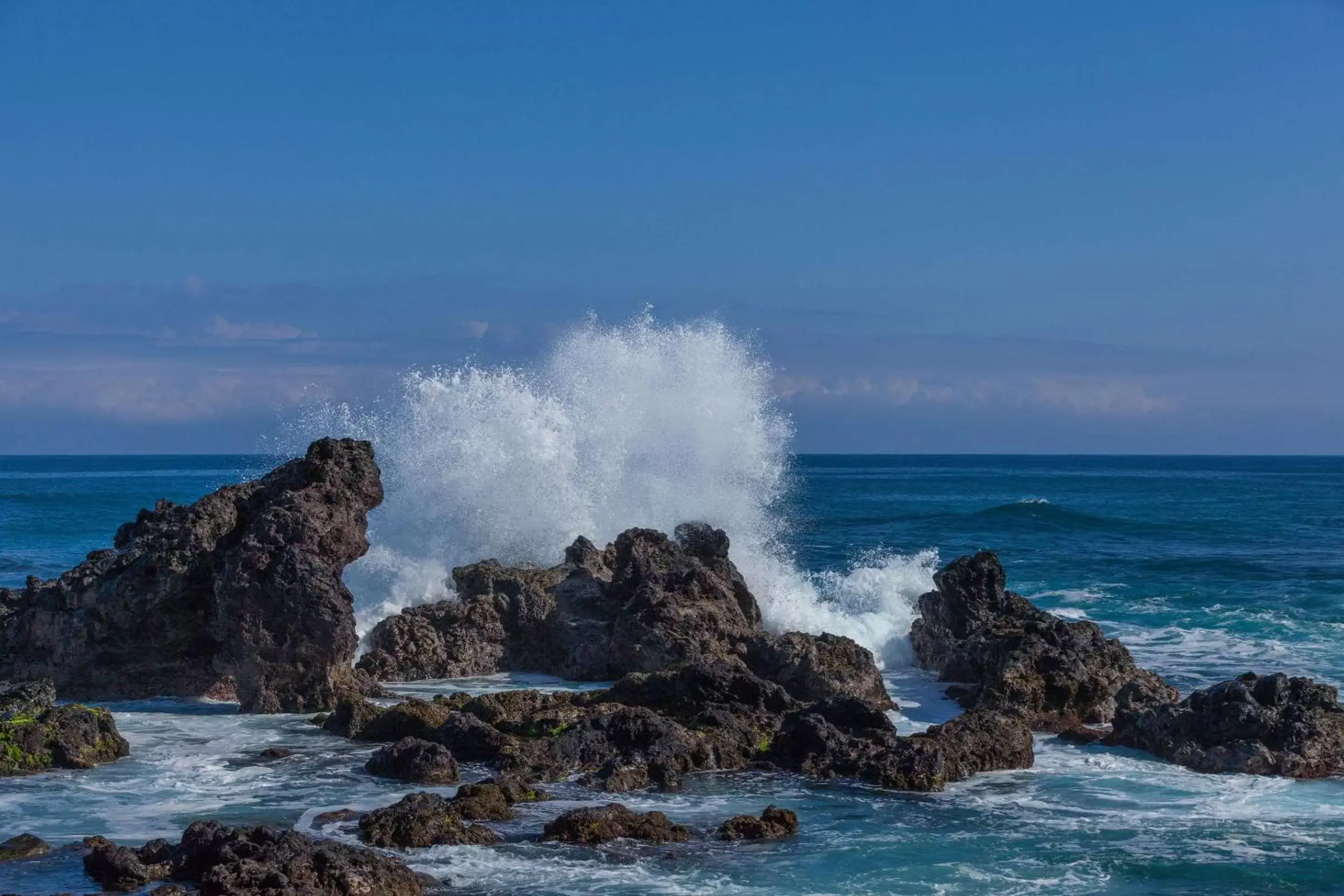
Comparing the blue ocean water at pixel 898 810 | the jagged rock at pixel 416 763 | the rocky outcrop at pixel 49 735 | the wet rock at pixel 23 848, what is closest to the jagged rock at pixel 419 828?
the blue ocean water at pixel 898 810

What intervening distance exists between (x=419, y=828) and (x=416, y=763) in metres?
2.15

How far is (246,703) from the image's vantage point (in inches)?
649

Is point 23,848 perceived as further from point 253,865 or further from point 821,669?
point 821,669

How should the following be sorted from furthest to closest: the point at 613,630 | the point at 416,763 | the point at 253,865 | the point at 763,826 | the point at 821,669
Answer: the point at 613,630 → the point at 821,669 → the point at 416,763 → the point at 763,826 → the point at 253,865

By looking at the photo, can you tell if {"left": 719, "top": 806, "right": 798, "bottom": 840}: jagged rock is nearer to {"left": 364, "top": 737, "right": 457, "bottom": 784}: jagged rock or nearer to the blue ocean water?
the blue ocean water

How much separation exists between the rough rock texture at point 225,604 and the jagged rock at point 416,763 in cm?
328

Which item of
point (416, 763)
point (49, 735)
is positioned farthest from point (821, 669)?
point (49, 735)

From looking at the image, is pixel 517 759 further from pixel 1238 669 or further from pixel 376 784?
pixel 1238 669

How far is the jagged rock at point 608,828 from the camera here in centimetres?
1107

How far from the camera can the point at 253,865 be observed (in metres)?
9.48

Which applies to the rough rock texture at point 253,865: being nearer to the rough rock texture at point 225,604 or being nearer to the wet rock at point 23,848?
the wet rock at point 23,848

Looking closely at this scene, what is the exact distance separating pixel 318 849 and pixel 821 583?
19703 millimetres

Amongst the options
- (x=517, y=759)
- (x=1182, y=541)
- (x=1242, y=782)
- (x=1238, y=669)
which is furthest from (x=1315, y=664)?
(x=1182, y=541)

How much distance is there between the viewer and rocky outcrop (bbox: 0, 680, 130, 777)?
1350 cm
